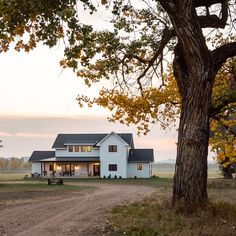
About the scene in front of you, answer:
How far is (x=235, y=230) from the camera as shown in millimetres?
11516

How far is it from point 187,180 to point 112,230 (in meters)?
3.29

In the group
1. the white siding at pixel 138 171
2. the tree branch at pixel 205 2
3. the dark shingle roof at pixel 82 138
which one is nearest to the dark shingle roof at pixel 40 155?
the dark shingle roof at pixel 82 138

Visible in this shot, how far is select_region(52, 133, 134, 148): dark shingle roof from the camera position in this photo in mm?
79688

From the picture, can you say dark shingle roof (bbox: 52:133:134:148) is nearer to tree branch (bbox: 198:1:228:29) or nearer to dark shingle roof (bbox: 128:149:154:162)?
dark shingle roof (bbox: 128:149:154:162)

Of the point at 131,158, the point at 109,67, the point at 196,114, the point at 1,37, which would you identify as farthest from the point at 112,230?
the point at 131,158

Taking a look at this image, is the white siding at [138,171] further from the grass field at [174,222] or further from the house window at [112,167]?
the grass field at [174,222]

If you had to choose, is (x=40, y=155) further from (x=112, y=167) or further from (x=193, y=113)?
(x=193, y=113)

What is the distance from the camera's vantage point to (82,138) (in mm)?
80875

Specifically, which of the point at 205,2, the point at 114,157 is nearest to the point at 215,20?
the point at 205,2

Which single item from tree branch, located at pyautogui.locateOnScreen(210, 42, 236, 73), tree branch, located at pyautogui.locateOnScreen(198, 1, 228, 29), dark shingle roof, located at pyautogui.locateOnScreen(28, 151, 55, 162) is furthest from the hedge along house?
tree branch, located at pyautogui.locateOnScreen(210, 42, 236, 73)

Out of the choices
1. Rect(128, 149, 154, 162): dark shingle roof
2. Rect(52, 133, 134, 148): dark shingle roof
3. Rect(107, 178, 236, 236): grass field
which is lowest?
Rect(107, 178, 236, 236): grass field

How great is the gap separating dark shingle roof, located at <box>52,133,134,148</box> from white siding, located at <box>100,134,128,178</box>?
3151 mm

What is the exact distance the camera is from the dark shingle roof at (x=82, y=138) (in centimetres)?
7969

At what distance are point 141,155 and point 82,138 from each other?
11.5 meters
